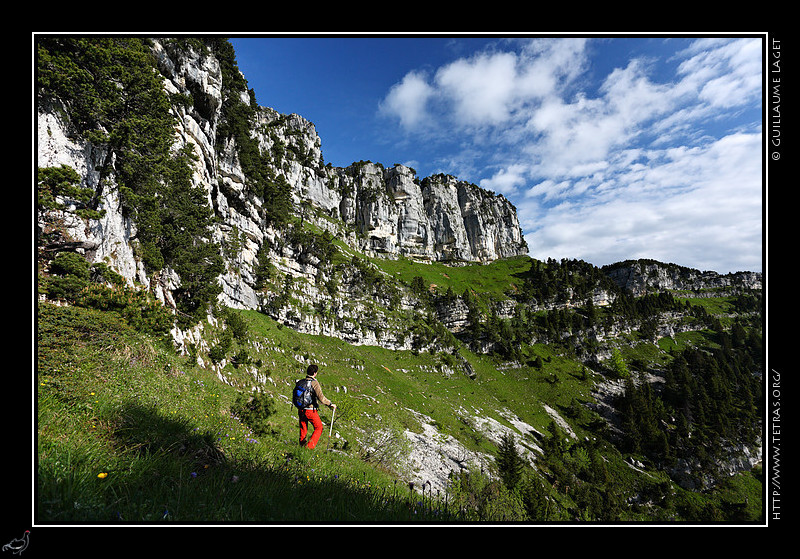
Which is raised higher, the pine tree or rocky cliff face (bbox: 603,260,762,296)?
rocky cliff face (bbox: 603,260,762,296)

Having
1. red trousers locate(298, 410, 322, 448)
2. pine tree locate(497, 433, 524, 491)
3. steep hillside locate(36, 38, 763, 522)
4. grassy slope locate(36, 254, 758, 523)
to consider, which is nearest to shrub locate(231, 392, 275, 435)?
steep hillside locate(36, 38, 763, 522)

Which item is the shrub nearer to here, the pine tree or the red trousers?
the red trousers

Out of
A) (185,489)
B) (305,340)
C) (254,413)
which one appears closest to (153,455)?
(185,489)

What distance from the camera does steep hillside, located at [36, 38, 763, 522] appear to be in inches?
222
